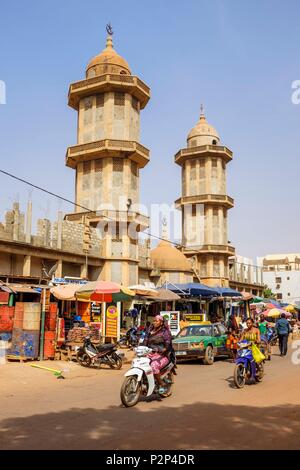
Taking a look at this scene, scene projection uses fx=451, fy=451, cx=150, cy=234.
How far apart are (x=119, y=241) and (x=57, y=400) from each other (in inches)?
868

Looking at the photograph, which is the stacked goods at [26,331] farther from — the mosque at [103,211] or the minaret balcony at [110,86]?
the minaret balcony at [110,86]

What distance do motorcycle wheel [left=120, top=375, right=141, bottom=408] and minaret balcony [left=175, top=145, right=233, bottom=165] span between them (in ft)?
146

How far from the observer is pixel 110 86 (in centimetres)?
3275

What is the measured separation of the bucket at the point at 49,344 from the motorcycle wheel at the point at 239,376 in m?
7.05

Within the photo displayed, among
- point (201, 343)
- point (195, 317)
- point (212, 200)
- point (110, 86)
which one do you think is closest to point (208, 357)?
point (201, 343)

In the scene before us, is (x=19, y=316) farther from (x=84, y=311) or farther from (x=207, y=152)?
(x=207, y=152)

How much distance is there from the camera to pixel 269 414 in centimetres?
752

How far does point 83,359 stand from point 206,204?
38173 mm

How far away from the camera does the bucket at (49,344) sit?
49.4 feet

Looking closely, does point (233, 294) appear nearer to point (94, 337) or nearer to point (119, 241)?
point (119, 241)

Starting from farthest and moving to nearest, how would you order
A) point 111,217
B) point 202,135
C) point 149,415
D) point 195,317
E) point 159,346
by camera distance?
point 202,135 → point 111,217 → point 195,317 → point 159,346 → point 149,415

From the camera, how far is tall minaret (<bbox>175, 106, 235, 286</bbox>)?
49531mm

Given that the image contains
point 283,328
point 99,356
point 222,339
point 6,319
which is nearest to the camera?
point 99,356
